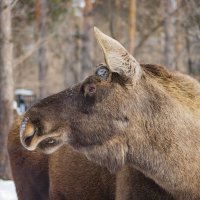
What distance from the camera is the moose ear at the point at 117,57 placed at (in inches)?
156

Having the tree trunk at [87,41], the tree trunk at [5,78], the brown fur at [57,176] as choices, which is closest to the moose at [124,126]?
the brown fur at [57,176]

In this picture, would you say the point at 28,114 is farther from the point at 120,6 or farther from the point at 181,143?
the point at 120,6

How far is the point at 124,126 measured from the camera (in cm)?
423

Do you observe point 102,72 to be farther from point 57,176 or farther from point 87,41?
point 87,41

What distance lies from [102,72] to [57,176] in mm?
2060

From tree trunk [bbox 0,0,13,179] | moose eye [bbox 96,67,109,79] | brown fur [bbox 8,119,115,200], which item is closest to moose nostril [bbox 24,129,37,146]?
moose eye [bbox 96,67,109,79]

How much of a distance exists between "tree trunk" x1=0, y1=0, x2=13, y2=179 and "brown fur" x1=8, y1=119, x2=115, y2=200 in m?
3.38

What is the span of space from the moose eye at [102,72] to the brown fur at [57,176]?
1.23 metres

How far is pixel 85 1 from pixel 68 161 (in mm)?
14726

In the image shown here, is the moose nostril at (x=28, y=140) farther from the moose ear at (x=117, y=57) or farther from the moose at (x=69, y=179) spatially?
the moose at (x=69, y=179)

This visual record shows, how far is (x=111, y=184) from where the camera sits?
517 cm

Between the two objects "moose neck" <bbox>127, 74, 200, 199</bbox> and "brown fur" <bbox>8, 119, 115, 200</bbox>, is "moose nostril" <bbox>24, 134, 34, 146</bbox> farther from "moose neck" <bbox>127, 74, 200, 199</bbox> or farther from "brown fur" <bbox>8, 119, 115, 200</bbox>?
"brown fur" <bbox>8, 119, 115, 200</bbox>

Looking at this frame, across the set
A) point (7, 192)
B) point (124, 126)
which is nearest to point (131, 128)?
point (124, 126)

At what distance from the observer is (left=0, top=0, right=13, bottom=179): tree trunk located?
9.69 m
